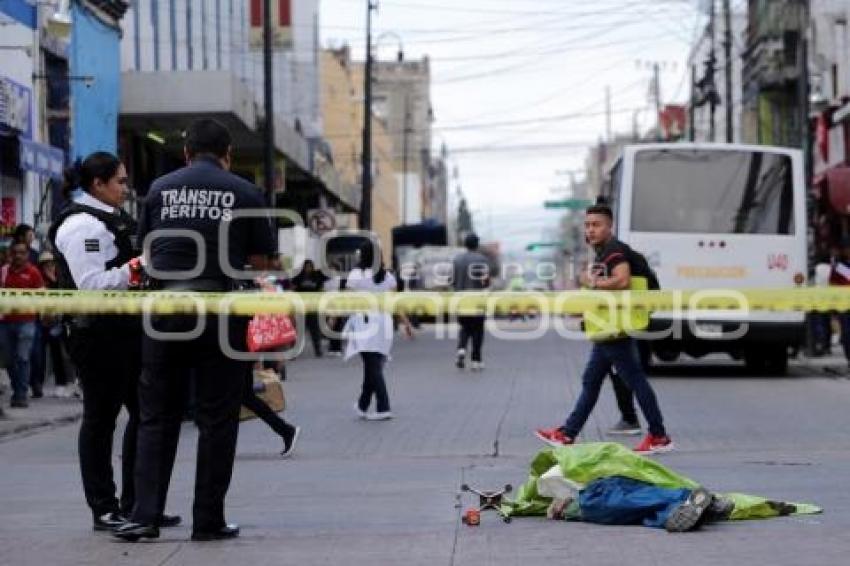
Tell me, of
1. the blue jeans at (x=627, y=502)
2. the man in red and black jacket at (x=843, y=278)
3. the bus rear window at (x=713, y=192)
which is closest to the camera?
the blue jeans at (x=627, y=502)

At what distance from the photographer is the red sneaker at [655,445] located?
12125 millimetres

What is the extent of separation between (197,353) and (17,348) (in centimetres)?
1035

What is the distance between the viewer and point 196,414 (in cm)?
783

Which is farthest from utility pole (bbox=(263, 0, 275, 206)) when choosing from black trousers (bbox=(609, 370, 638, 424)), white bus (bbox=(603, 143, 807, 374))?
black trousers (bbox=(609, 370, 638, 424))

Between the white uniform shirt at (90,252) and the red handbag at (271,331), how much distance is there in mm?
4414

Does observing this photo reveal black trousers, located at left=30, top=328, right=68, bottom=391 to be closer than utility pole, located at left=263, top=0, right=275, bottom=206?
Yes

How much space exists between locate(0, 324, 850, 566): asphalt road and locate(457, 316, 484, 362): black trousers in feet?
10.5

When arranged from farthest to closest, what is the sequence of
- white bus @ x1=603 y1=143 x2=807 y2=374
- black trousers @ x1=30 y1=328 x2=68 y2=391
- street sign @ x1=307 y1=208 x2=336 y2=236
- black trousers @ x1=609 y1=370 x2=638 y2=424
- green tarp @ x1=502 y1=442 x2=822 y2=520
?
street sign @ x1=307 y1=208 x2=336 y2=236, white bus @ x1=603 y1=143 x2=807 y2=374, black trousers @ x1=30 y1=328 x2=68 y2=391, black trousers @ x1=609 y1=370 x2=638 y2=424, green tarp @ x1=502 y1=442 x2=822 y2=520

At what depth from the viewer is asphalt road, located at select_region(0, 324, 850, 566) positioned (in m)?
7.39

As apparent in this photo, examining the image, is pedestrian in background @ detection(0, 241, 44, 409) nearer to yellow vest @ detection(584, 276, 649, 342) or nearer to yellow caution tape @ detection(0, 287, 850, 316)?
yellow vest @ detection(584, 276, 649, 342)

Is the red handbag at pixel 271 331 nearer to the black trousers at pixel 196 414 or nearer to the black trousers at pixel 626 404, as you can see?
the black trousers at pixel 626 404

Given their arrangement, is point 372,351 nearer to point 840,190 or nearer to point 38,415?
point 38,415

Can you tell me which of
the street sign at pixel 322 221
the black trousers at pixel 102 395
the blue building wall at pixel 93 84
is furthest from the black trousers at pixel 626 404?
the street sign at pixel 322 221

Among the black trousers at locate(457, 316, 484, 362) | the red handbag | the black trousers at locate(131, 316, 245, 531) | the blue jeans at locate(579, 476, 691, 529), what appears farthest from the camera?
the black trousers at locate(457, 316, 484, 362)
